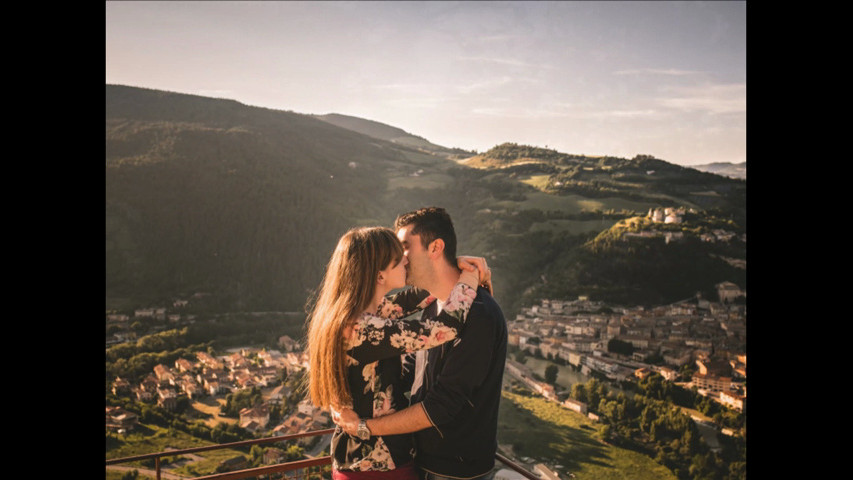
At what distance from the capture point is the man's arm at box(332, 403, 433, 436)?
1.44m

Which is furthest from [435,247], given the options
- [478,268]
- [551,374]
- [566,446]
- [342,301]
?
[551,374]

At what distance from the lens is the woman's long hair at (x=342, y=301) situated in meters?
1.42

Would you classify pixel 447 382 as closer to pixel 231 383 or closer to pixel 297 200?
pixel 231 383

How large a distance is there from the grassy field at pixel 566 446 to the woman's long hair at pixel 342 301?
26.7 m

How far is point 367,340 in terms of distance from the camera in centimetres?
140

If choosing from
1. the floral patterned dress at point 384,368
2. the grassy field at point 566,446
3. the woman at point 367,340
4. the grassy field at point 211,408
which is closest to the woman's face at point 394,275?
the woman at point 367,340

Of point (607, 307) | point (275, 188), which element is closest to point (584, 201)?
point (607, 307)

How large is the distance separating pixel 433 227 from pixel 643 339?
1714 inches

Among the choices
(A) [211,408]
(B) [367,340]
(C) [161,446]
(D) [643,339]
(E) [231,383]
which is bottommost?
(C) [161,446]

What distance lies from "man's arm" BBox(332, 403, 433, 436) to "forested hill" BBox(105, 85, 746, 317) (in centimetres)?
4629

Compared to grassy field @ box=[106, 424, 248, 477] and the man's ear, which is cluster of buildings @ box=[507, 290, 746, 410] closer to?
grassy field @ box=[106, 424, 248, 477]

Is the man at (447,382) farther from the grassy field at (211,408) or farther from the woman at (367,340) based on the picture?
the grassy field at (211,408)

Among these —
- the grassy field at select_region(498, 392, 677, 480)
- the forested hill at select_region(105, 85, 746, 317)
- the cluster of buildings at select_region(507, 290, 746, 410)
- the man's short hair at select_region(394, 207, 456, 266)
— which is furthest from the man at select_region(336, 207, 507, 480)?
the forested hill at select_region(105, 85, 746, 317)
